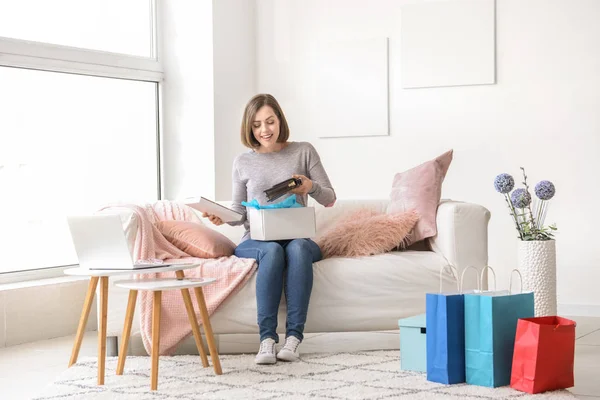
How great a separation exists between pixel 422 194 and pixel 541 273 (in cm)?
66

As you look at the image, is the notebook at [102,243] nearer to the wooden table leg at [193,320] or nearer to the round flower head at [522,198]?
the wooden table leg at [193,320]

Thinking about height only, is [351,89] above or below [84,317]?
above

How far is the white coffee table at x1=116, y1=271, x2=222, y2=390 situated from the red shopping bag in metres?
1.13

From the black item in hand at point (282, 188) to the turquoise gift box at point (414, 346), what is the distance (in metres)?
0.74

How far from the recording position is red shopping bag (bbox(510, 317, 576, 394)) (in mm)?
2896

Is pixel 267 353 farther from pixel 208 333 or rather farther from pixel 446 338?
pixel 446 338

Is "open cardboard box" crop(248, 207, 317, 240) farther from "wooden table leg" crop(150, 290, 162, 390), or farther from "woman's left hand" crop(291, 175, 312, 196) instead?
"wooden table leg" crop(150, 290, 162, 390)

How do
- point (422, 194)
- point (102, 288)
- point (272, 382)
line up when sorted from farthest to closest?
point (422, 194), point (102, 288), point (272, 382)

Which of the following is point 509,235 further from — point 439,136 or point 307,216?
point 307,216

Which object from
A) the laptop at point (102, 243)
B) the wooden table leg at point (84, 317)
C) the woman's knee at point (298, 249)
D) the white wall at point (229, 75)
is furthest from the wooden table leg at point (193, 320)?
the white wall at point (229, 75)

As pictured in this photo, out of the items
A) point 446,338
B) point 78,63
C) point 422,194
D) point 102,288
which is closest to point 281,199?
point 422,194

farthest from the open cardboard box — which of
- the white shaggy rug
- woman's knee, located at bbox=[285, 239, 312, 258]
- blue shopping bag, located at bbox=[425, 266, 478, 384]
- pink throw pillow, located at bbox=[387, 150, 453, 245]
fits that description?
blue shopping bag, located at bbox=[425, 266, 478, 384]

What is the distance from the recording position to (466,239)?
12.6 feet

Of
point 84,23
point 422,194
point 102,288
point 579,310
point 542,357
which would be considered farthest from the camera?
point 84,23
